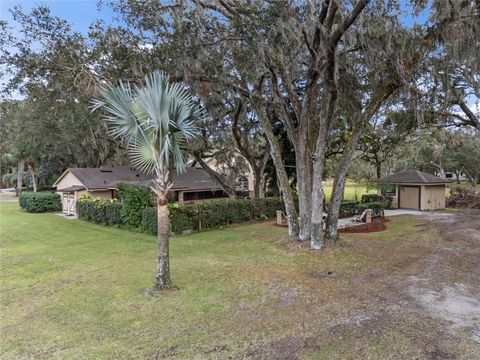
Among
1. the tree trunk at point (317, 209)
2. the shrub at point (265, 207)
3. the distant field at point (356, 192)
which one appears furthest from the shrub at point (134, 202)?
the distant field at point (356, 192)

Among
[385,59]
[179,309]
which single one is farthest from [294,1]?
[179,309]

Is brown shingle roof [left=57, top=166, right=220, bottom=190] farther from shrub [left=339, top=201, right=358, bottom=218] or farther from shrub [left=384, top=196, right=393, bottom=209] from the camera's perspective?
shrub [left=384, top=196, right=393, bottom=209]

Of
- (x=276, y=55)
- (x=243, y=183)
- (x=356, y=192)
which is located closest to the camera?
(x=276, y=55)

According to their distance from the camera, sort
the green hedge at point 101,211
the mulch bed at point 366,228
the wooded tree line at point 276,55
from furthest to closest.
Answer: the green hedge at point 101,211
the mulch bed at point 366,228
the wooded tree line at point 276,55

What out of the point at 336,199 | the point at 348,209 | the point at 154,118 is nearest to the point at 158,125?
the point at 154,118

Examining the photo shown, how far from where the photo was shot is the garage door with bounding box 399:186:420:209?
20547mm

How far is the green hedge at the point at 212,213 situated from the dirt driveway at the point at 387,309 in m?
6.03

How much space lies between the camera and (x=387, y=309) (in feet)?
17.1

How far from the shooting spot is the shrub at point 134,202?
13227 millimetres

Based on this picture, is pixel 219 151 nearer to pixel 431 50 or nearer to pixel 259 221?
pixel 259 221

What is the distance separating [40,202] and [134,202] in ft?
37.9

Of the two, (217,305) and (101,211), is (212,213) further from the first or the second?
(217,305)

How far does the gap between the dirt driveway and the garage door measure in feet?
38.1

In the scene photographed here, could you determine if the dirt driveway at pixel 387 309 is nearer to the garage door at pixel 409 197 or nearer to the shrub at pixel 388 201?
the garage door at pixel 409 197
